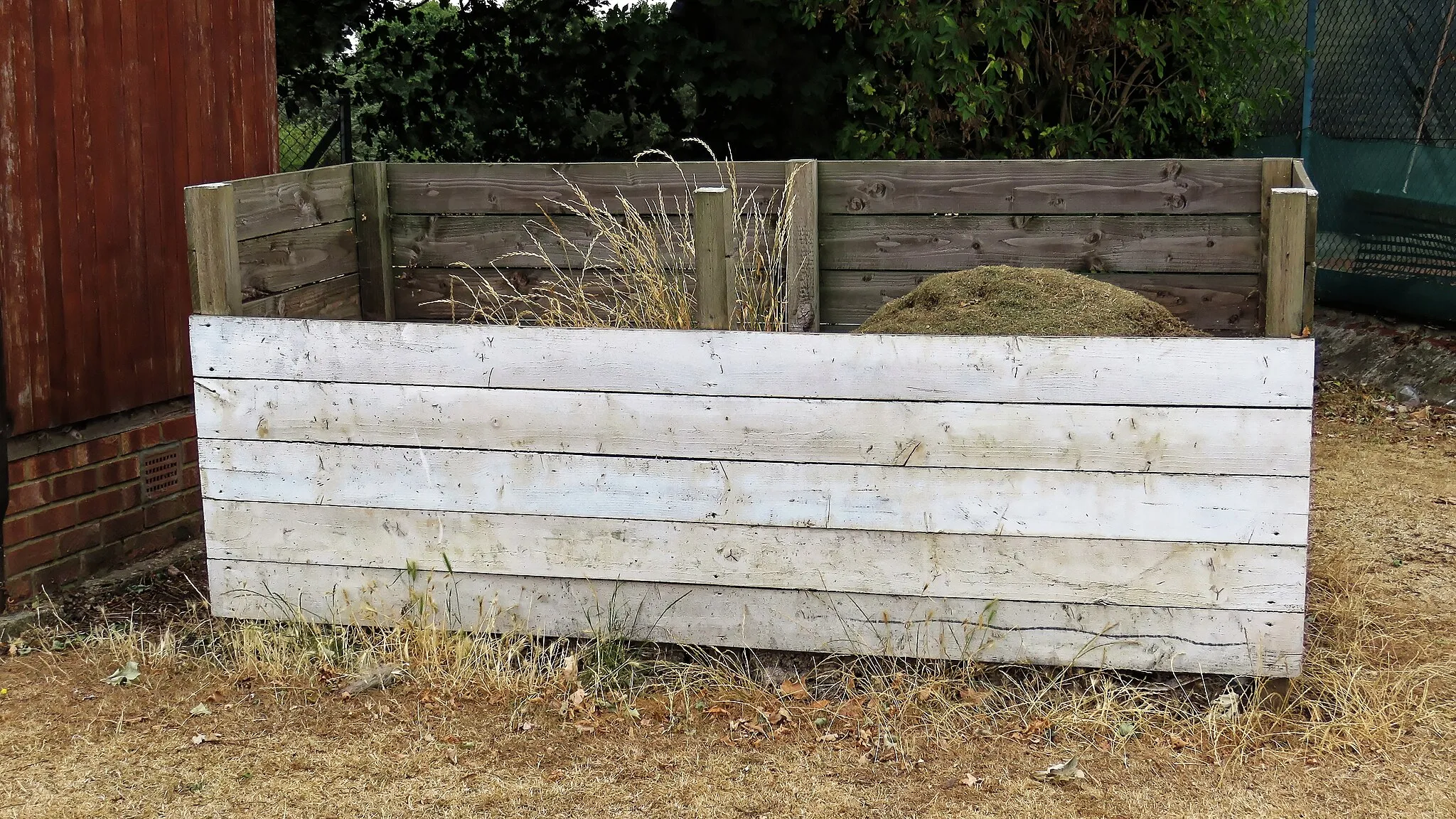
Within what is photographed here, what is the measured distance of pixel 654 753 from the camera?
372 cm

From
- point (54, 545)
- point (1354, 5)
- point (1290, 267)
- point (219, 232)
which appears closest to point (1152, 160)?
point (1290, 267)

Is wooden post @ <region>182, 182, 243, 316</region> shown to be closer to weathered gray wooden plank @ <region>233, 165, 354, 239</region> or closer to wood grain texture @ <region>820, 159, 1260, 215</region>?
weathered gray wooden plank @ <region>233, 165, 354, 239</region>

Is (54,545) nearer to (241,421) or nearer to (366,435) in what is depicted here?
(241,421)

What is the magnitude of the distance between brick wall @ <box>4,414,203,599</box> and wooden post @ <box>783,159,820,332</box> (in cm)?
246

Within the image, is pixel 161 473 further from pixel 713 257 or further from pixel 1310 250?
pixel 1310 250

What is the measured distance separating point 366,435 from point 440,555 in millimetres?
411

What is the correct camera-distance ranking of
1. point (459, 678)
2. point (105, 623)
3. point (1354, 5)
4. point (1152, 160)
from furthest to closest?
point (1354, 5) → point (1152, 160) → point (105, 623) → point (459, 678)

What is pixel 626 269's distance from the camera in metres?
5.43

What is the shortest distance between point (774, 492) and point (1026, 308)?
1.26 m

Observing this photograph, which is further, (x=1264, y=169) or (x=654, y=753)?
(x=1264, y=169)

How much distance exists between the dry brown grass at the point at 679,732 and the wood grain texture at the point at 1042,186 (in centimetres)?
162

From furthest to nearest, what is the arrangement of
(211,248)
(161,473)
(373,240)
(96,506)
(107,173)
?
(373,240) < (161,473) < (96,506) < (107,173) < (211,248)

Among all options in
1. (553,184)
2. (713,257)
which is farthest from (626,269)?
(713,257)

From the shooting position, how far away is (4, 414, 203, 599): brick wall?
4.89 meters
